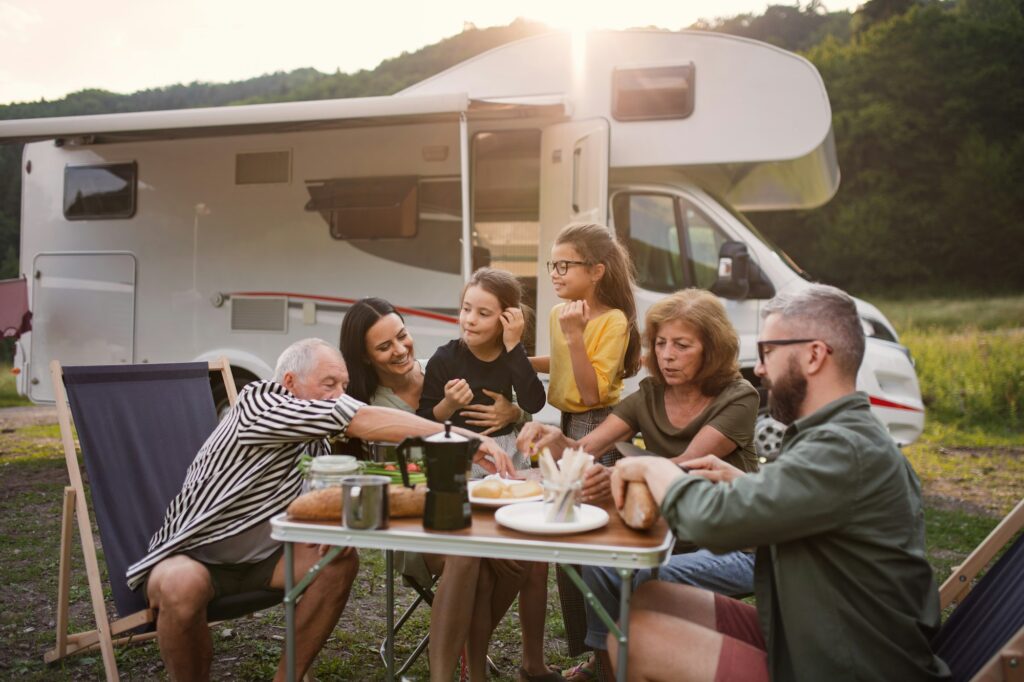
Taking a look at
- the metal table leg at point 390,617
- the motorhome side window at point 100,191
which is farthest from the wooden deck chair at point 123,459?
the motorhome side window at point 100,191

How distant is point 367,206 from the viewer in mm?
5883

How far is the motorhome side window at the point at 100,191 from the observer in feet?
21.0

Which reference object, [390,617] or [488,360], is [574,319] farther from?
[390,617]

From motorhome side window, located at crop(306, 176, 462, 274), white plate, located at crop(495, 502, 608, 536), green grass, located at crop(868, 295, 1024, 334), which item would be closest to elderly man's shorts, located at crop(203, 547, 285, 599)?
white plate, located at crop(495, 502, 608, 536)

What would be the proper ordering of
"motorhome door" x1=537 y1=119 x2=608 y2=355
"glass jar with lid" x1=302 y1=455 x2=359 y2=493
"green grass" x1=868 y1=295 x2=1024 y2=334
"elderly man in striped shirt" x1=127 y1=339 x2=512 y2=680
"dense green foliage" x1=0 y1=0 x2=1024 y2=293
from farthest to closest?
"dense green foliage" x1=0 y1=0 x2=1024 y2=293 → "green grass" x1=868 y1=295 x2=1024 y2=334 → "motorhome door" x1=537 y1=119 x2=608 y2=355 → "elderly man in striped shirt" x1=127 y1=339 x2=512 y2=680 → "glass jar with lid" x1=302 y1=455 x2=359 y2=493

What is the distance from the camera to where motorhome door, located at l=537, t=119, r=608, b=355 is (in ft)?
17.6

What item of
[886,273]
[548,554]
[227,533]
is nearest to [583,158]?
[227,533]

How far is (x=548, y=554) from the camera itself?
1.69 m

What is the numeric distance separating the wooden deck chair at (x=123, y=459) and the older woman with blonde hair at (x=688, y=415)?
3.17 ft

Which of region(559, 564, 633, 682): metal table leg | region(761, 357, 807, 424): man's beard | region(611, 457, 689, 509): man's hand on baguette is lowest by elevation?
region(559, 564, 633, 682): metal table leg

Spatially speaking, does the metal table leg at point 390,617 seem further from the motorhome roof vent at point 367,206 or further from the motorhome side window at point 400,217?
the motorhome roof vent at point 367,206

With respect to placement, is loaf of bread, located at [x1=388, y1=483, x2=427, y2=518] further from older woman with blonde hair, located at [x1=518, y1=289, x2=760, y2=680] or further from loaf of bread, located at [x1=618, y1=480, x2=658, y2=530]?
older woman with blonde hair, located at [x1=518, y1=289, x2=760, y2=680]

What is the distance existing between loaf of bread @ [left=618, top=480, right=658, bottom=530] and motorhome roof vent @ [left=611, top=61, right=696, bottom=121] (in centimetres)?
414

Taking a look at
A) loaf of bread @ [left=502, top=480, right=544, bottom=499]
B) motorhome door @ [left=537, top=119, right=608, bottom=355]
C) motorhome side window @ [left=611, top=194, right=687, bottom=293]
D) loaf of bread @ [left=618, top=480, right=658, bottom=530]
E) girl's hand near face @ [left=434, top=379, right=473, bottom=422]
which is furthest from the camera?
motorhome side window @ [left=611, top=194, right=687, bottom=293]
